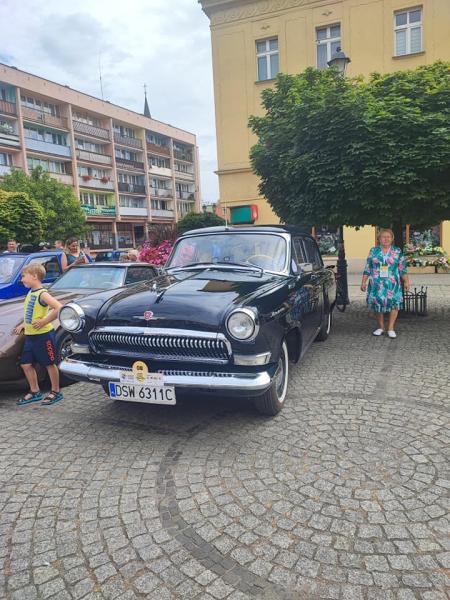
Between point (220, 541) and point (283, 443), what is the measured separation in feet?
4.10

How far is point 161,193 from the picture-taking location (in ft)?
206

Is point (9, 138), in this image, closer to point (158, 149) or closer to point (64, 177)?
point (64, 177)

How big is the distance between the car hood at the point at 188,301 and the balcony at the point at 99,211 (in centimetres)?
4494

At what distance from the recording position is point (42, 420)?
441 centimetres

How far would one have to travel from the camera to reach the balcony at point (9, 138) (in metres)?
39.1

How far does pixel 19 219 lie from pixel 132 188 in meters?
40.0

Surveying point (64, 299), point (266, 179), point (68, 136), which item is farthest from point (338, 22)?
point (68, 136)

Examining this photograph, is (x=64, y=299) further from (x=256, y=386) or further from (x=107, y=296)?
(x=256, y=386)

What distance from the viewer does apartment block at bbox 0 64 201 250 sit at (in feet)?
134

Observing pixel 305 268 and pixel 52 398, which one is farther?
pixel 305 268

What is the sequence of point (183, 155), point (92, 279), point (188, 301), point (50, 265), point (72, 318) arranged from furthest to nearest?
1. point (183, 155)
2. point (50, 265)
3. point (92, 279)
4. point (72, 318)
5. point (188, 301)

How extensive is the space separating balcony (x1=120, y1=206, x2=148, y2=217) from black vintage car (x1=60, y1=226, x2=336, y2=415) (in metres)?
50.9

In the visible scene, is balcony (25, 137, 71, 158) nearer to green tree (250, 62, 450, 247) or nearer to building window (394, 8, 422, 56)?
building window (394, 8, 422, 56)

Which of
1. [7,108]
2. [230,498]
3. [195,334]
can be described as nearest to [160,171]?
[7,108]
